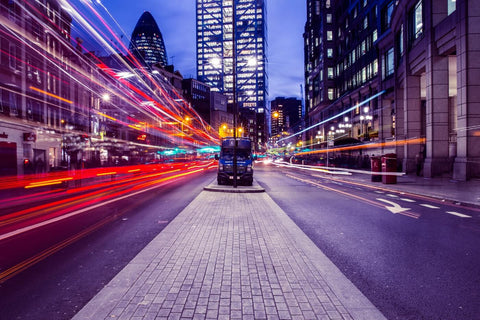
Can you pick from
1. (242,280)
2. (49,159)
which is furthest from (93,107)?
(242,280)

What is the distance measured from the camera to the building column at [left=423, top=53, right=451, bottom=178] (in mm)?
21234

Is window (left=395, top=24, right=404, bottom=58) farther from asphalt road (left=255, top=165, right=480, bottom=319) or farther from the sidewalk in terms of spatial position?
the sidewalk

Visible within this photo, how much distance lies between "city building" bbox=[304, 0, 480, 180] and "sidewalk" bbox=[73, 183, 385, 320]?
60.0 feet

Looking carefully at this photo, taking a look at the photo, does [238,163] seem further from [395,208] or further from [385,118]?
[385,118]

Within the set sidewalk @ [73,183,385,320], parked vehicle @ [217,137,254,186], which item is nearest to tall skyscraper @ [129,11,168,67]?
parked vehicle @ [217,137,254,186]

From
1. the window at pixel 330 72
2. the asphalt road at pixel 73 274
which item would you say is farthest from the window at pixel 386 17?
the asphalt road at pixel 73 274

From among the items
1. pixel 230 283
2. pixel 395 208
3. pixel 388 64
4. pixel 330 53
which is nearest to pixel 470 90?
pixel 395 208

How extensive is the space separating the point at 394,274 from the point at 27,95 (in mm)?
35227

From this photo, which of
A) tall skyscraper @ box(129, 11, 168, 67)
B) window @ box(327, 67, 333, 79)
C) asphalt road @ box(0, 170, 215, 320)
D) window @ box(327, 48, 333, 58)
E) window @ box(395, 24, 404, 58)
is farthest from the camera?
tall skyscraper @ box(129, 11, 168, 67)

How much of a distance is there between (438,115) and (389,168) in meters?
7.58

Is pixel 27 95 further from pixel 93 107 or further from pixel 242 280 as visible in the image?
pixel 242 280

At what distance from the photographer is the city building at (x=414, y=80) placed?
17688mm

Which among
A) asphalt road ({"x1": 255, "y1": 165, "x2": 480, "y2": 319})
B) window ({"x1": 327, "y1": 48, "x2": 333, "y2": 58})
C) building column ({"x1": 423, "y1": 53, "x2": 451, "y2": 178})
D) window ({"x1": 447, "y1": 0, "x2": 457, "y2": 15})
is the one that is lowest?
asphalt road ({"x1": 255, "y1": 165, "x2": 480, "y2": 319})

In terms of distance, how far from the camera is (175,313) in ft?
10.6
